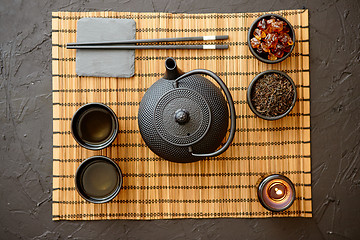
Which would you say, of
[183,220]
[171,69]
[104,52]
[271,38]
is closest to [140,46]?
[104,52]

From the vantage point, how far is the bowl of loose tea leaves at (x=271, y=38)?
116 cm

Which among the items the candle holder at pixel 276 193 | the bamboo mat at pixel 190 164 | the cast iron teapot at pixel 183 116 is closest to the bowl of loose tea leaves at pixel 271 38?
the bamboo mat at pixel 190 164

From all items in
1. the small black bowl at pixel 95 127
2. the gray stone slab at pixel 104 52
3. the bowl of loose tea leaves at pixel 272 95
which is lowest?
the small black bowl at pixel 95 127

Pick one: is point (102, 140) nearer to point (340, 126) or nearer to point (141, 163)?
point (141, 163)

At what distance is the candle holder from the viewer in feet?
3.82

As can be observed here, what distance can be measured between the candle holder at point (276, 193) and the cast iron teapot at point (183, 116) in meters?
0.30

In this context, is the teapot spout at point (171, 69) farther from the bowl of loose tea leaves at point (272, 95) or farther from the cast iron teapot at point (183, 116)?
the bowl of loose tea leaves at point (272, 95)

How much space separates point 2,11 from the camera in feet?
4.15

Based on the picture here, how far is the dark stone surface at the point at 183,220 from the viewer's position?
1249 mm

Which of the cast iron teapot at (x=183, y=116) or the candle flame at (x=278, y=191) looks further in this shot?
the candle flame at (x=278, y=191)

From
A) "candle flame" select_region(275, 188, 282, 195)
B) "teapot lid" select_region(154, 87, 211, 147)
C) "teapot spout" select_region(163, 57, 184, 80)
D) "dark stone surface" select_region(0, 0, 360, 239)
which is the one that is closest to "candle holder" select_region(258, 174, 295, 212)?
"candle flame" select_region(275, 188, 282, 195)

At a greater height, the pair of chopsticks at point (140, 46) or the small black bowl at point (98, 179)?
the pair of chopsticks at point (140, 46)

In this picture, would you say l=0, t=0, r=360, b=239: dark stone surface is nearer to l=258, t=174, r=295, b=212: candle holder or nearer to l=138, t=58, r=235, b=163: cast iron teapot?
l=258, t=174, r=295, b=212: candle holder

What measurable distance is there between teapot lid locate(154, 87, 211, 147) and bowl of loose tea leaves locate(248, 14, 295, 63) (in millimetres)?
→ 373
